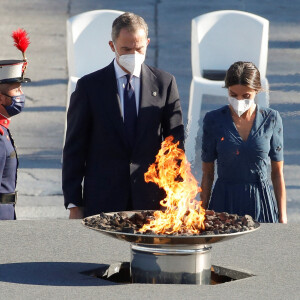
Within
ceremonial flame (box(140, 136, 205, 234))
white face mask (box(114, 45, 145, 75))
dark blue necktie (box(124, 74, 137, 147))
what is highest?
white face mask (box(114, 45, 145, 75))

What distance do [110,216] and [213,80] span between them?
4.31 metres

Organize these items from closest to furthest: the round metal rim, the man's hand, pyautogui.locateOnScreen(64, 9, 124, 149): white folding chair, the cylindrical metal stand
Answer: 1. the round metal rim
2. the cylindrical metal stand
3. the man's hand
4. pyautogui.locateOnScreen(64, 9, 124, 149): white folding chair

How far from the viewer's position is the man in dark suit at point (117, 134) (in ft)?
16.7

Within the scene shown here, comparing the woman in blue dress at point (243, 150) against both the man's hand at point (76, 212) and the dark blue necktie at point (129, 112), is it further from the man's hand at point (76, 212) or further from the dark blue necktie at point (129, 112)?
the man's hand at point (76, 212)

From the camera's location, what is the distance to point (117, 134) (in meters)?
5.09

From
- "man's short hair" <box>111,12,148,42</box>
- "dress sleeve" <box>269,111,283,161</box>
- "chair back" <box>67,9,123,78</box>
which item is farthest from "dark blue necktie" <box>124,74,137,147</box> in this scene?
"chair back" <box>67,9,123,78</box>

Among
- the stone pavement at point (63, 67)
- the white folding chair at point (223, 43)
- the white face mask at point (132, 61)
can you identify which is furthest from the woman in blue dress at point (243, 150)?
the white folding chair at point (223, 43)

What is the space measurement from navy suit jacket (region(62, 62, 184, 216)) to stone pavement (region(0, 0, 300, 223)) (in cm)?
291

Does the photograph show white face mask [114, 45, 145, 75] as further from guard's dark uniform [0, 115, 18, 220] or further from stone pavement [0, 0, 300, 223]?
stone pavement [0, 0, 300, 223]

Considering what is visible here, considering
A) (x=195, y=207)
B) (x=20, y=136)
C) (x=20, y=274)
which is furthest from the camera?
(x=20, y=136)

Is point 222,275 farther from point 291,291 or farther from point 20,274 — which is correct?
point 20,274

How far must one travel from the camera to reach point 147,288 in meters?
3.81

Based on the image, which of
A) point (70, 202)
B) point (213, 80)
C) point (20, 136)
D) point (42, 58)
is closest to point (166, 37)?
point (42, 58)

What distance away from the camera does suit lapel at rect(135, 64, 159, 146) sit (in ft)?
16.7
